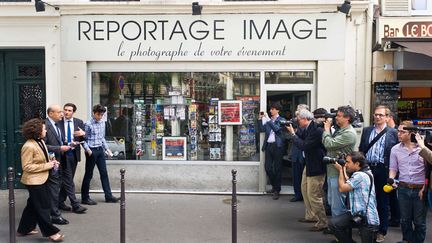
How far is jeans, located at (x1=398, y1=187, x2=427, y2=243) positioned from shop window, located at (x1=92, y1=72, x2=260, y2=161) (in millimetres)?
4021

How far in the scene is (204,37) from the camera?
8984 mm

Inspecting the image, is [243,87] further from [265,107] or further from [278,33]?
[278,33]

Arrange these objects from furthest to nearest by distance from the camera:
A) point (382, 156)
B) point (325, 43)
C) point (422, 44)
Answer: point (325, 43)
point (422, 44)
point (382, 156)

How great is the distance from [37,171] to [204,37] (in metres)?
4.41

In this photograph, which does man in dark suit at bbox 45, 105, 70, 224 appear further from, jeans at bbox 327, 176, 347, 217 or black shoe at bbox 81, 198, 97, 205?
jeans at bbox 327, 176, 347, 217

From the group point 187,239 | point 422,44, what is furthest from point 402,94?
point 187,239

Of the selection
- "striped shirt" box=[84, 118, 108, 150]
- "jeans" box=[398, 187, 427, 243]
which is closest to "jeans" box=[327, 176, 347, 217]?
"jeans" box=[398, 187, 427, 243]

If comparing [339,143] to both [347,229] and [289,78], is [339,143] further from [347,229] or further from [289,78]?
[289,78]

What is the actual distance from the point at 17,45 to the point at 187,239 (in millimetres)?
5544

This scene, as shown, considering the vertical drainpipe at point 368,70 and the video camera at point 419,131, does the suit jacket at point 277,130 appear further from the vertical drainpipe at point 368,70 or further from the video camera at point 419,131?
the video camera at point 419,131

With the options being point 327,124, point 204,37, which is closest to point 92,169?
point 204,37

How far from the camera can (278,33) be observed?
29.2 feet

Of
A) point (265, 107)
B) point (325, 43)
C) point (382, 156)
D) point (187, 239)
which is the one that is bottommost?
point (187, 239)

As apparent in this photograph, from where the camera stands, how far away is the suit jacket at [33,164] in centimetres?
583
